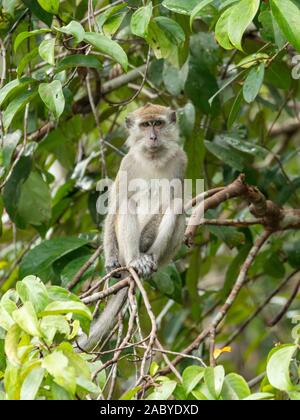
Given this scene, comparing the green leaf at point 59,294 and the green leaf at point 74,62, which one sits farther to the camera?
the green leaf at point 74,62

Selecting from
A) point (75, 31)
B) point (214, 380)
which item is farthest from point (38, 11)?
point (214, 380)

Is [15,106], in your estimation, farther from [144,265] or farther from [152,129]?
[152,129]

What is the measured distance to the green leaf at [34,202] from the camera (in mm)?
6926

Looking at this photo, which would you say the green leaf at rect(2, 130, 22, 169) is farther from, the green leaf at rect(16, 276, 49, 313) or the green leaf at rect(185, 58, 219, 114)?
the green leaf at rect(16, 276, 49, 313)

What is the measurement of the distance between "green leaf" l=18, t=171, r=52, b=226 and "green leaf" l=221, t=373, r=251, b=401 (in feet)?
12.2

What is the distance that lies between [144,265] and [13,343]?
3.29 m

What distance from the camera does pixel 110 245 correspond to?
6.84 meters

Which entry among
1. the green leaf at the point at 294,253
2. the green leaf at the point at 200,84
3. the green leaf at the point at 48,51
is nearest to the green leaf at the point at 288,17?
the green leaf at the point at 48,51

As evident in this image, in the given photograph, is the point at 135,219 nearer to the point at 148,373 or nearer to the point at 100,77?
the point at 100,77

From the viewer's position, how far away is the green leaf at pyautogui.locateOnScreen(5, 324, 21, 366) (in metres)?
3.25

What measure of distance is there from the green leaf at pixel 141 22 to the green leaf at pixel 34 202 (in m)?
2.52

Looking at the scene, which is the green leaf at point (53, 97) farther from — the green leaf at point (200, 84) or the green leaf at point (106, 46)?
the green leaf at point (200, 84)
